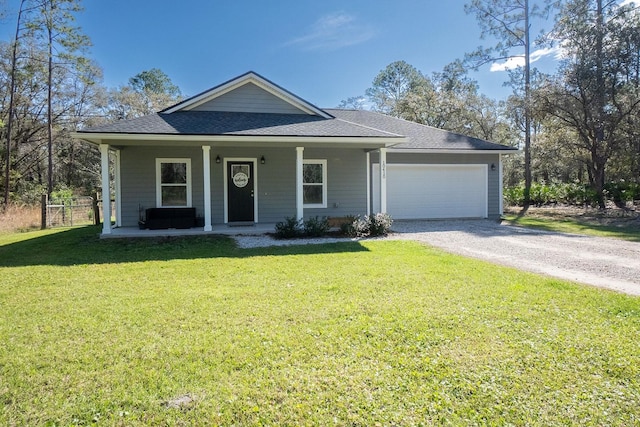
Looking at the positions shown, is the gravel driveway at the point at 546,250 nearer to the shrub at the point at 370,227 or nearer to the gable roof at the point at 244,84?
the shrub at the point at 370,227

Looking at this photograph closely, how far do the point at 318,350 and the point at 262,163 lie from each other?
9601 mm

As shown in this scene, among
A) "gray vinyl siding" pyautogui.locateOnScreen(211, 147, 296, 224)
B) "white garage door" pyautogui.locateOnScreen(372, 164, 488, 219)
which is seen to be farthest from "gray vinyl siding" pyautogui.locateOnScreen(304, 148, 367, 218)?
"white garage door" pyautogui.locateOnScreen(372, 164, 488, 219)

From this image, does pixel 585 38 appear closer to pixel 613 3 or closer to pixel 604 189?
pixel 613 3

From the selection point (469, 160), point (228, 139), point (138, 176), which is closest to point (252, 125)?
point (228, 139)

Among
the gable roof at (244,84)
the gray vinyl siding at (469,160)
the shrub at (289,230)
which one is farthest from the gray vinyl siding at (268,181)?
the gray vinyl siding at (469,160)

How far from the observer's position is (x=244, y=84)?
1236 cm

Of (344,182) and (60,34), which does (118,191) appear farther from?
(60,34)

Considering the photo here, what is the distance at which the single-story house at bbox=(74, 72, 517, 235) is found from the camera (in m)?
10.4

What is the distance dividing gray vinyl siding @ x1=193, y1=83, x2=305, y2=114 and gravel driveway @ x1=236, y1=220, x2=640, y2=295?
4575 millimetres

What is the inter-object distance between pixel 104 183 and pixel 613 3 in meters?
22.5

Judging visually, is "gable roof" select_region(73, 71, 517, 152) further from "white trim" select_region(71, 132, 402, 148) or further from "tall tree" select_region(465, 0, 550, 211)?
"tall tree" select_region(465, 0, 550, 211)

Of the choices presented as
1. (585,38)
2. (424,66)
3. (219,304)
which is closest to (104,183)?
(219,304)

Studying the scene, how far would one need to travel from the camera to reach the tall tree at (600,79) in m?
16.2

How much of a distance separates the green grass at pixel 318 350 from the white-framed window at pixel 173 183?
19.6 ft
